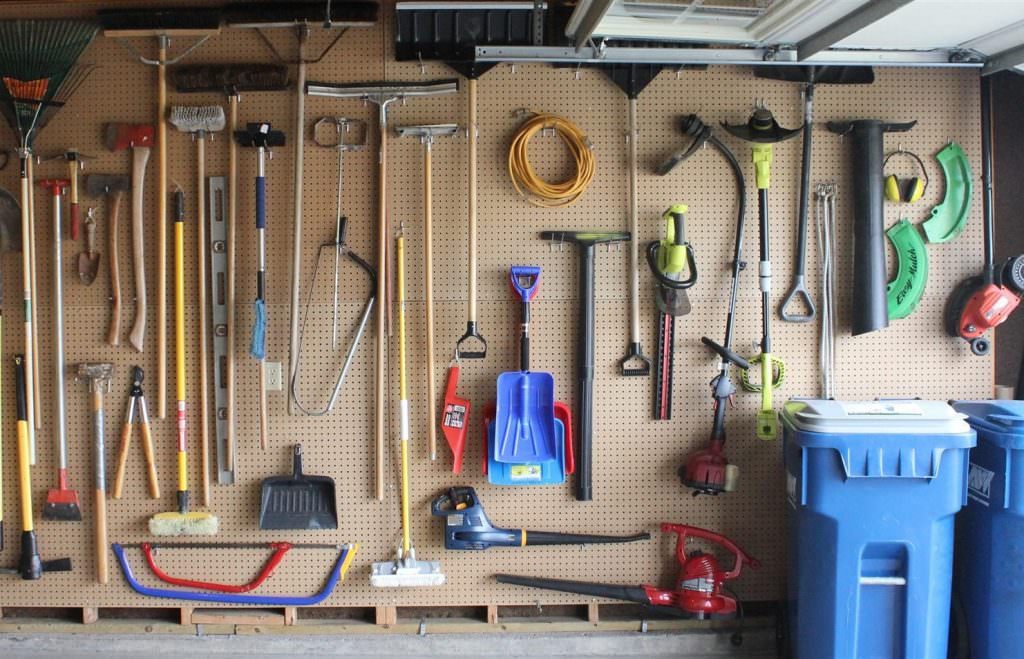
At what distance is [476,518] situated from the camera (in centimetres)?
Result: 246

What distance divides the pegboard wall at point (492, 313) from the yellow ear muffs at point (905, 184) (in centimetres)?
4

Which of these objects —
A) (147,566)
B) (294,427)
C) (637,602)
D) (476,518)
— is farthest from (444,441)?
(147,566)

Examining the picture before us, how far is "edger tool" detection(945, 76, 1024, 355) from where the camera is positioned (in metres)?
2.38

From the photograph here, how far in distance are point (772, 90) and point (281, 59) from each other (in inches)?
70.7

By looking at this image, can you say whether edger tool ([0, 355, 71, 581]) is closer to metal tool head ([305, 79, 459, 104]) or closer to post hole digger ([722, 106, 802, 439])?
metal tool head ([305, 79, 459, 104])

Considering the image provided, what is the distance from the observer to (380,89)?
2439mm

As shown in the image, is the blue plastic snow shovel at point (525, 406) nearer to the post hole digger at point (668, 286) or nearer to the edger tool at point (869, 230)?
the post hole digger at point (668, 286)

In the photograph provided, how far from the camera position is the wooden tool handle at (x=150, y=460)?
2.48 m

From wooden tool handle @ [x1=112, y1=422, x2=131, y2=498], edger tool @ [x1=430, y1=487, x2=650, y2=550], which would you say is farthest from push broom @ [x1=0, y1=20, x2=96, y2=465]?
edger tool @ [x1=430, y1=487, x2=650, y2=550]

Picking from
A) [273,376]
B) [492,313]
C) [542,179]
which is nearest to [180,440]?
[273,376]

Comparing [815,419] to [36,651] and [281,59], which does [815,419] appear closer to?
[281,59]

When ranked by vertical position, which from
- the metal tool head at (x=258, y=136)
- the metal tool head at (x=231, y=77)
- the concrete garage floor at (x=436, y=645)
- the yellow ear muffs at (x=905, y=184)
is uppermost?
the metal tool head at (x=231, y=77)

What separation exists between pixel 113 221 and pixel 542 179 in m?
1.57

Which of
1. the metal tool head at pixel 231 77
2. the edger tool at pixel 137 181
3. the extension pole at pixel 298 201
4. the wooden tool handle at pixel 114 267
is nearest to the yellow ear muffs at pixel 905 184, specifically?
the extension pole at pixel 298 201
